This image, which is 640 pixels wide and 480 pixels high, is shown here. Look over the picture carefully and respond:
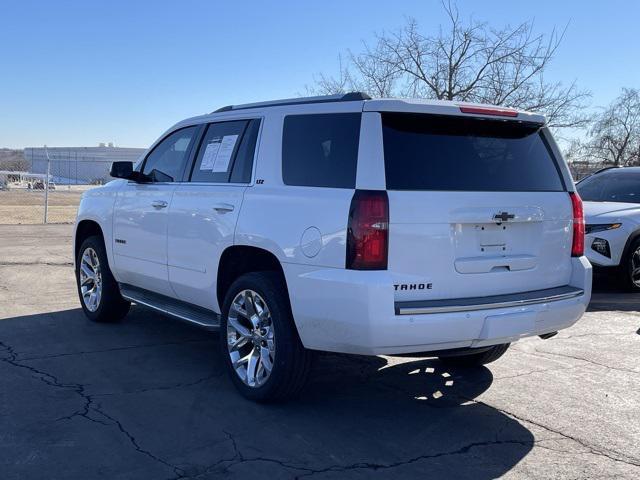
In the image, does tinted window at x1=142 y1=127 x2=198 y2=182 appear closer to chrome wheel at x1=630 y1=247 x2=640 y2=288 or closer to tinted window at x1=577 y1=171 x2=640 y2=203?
chrome wheel at x1=630 y1=247 x2=640 y2=288

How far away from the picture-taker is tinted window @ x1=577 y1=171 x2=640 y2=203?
34.4ft

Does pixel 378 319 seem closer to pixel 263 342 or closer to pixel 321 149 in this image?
pixel 263 342

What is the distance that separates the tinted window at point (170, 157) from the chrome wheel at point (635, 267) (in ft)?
22.0

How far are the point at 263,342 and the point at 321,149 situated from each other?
1.42 meters

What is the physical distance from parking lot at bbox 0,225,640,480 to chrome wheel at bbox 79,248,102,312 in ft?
1.13

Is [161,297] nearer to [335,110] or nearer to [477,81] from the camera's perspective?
[335,110]

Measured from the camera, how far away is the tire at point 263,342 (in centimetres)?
447

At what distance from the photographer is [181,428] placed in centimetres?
429

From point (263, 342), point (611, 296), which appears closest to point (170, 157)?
point (263, 342)

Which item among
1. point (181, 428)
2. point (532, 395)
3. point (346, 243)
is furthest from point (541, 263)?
point (181, 428)

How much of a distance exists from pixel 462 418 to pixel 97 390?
266 centimetres

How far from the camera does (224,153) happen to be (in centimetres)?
544

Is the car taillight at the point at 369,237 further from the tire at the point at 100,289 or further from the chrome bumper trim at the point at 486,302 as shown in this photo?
the tire at the point at 100,289

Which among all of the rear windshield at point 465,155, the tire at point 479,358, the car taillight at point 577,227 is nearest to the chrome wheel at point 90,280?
the tire at point 479,358
